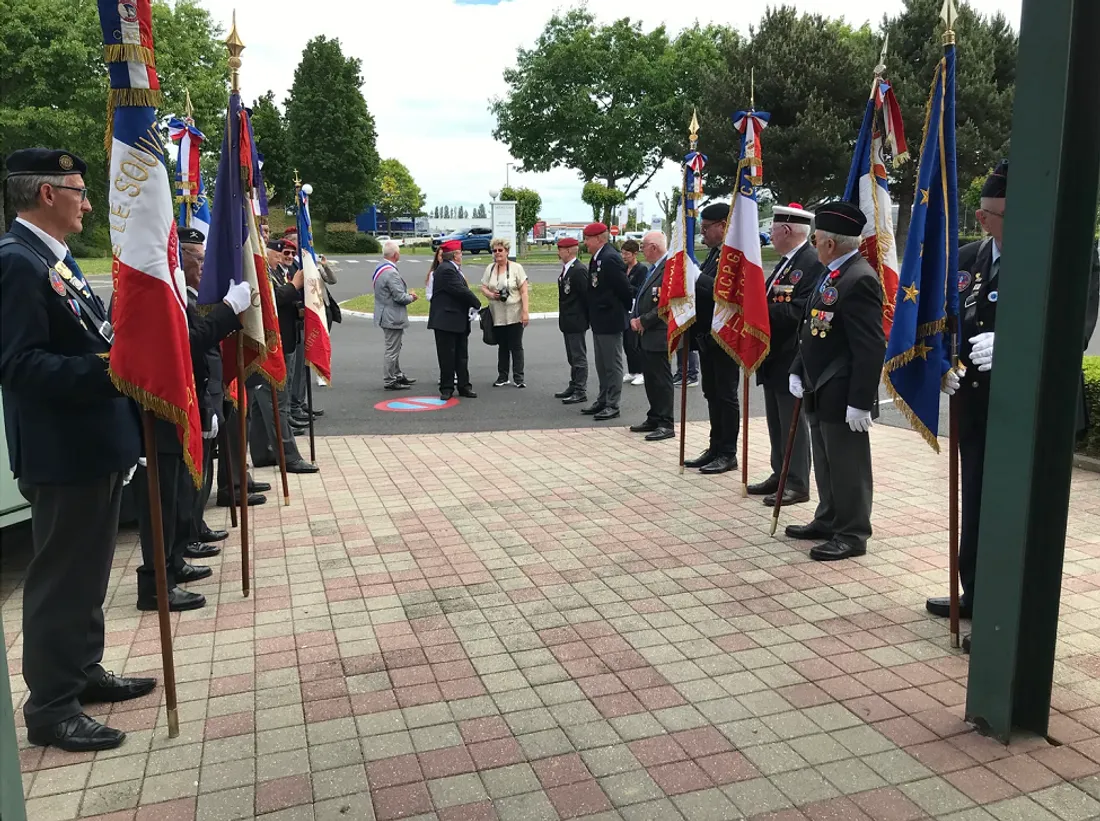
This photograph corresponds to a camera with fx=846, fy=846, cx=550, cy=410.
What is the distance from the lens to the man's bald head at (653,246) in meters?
9.05

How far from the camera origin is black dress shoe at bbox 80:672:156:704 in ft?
11.9

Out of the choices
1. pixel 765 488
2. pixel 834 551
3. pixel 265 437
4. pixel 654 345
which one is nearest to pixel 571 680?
pixel 834 551

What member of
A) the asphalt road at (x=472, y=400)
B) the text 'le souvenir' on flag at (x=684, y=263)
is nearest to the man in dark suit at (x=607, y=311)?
the asphalt road at (x=472, y=400)

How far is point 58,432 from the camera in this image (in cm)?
320

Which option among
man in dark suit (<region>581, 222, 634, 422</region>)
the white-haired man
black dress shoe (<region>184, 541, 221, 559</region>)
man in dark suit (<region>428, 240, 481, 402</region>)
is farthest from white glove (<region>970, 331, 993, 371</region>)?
the white-haired man

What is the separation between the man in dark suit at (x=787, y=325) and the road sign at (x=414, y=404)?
5.16 m

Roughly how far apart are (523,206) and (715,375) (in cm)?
4217

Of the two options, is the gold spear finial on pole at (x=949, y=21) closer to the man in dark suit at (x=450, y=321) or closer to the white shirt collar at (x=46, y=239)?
the white shirt collar at (x=46, y=239)

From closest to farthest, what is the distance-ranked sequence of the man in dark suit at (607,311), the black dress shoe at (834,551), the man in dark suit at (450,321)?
the black dress shoe at (834,551)
the man in dark suit at (607,311)
the man in dark suit at (450,321)

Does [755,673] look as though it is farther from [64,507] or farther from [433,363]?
[433,363]

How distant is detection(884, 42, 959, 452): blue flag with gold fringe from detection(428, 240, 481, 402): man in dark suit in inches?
301

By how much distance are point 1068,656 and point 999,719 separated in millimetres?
995

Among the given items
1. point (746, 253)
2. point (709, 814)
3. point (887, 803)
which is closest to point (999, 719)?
point (887, 803)

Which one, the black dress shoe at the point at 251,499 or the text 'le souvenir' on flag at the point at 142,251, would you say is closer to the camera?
the text 'le souvenir' on flag at the point at 142,251
